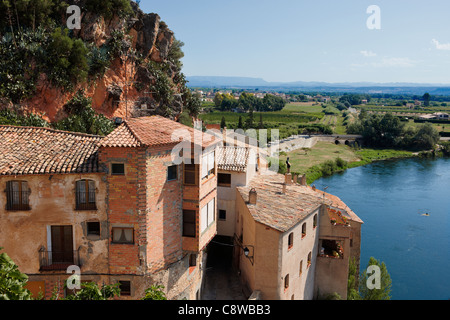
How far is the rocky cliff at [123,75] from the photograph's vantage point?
60.7 feet

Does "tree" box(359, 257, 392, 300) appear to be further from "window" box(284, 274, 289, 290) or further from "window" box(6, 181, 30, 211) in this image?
"window" box(6, 181, 30, 211)

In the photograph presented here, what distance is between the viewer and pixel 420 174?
48812 millimetres

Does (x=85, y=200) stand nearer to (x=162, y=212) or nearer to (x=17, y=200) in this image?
(x=17, y=200)

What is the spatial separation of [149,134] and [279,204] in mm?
6211

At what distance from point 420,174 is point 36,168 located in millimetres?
49565

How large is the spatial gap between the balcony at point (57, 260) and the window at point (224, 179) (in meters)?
7.32

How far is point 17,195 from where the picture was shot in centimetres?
1015

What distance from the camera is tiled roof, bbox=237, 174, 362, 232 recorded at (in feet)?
42.4

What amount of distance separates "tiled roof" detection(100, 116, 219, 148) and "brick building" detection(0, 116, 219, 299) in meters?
0.03

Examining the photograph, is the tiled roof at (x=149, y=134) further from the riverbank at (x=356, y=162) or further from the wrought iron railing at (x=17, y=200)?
the riverbank at (x=356, y=162)

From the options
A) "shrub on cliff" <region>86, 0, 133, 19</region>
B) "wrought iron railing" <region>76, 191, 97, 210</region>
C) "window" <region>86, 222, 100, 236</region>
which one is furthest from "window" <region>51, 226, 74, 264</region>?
"shrub on cliff" <region>86, 0, 133, 19</region>
